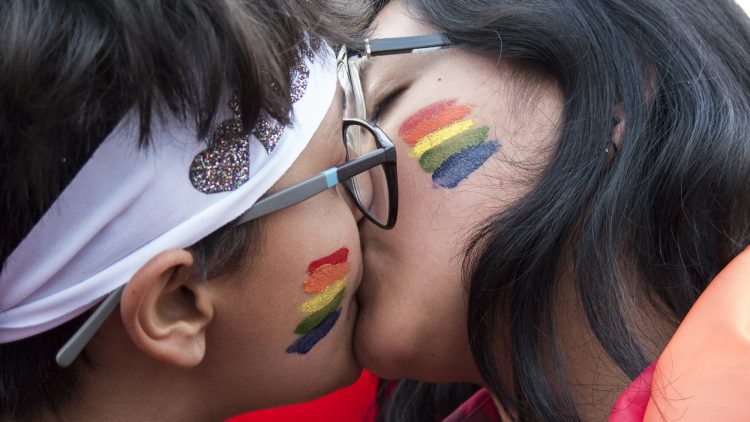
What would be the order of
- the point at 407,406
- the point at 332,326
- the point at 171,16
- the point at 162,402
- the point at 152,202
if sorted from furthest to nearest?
the point at 407,406
the point at 332,326
the point at 162,402
the point at 152,202
the point at 171,16

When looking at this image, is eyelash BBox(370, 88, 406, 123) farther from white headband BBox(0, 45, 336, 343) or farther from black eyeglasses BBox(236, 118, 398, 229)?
white headband BBox(0, 45, 336, 343)

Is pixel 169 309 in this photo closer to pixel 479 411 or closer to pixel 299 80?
pixel 299 80

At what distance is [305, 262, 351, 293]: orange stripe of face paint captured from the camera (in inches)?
56.1

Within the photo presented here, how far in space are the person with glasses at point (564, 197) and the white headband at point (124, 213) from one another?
0.42 meters

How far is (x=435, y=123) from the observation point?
1597mm

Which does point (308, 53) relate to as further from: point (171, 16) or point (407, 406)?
point (407, 406)

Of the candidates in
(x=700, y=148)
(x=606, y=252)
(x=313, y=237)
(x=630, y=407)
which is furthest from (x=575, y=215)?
(x=313, y=237)

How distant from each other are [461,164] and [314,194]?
337 millimetres

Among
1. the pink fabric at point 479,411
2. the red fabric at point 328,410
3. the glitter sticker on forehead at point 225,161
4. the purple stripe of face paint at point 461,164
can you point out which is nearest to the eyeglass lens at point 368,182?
the purple stripe of face paint at point 461,164

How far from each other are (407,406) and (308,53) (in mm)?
1334

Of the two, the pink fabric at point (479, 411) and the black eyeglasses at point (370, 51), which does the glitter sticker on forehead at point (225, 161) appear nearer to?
the black eyeglasses at point (370, 51)

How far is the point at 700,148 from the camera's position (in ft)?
4.81

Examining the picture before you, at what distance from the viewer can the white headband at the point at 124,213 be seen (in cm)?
117

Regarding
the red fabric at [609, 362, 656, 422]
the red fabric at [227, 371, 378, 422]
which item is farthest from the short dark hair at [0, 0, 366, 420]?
the red fabric at [227, 371, 378, 422]
